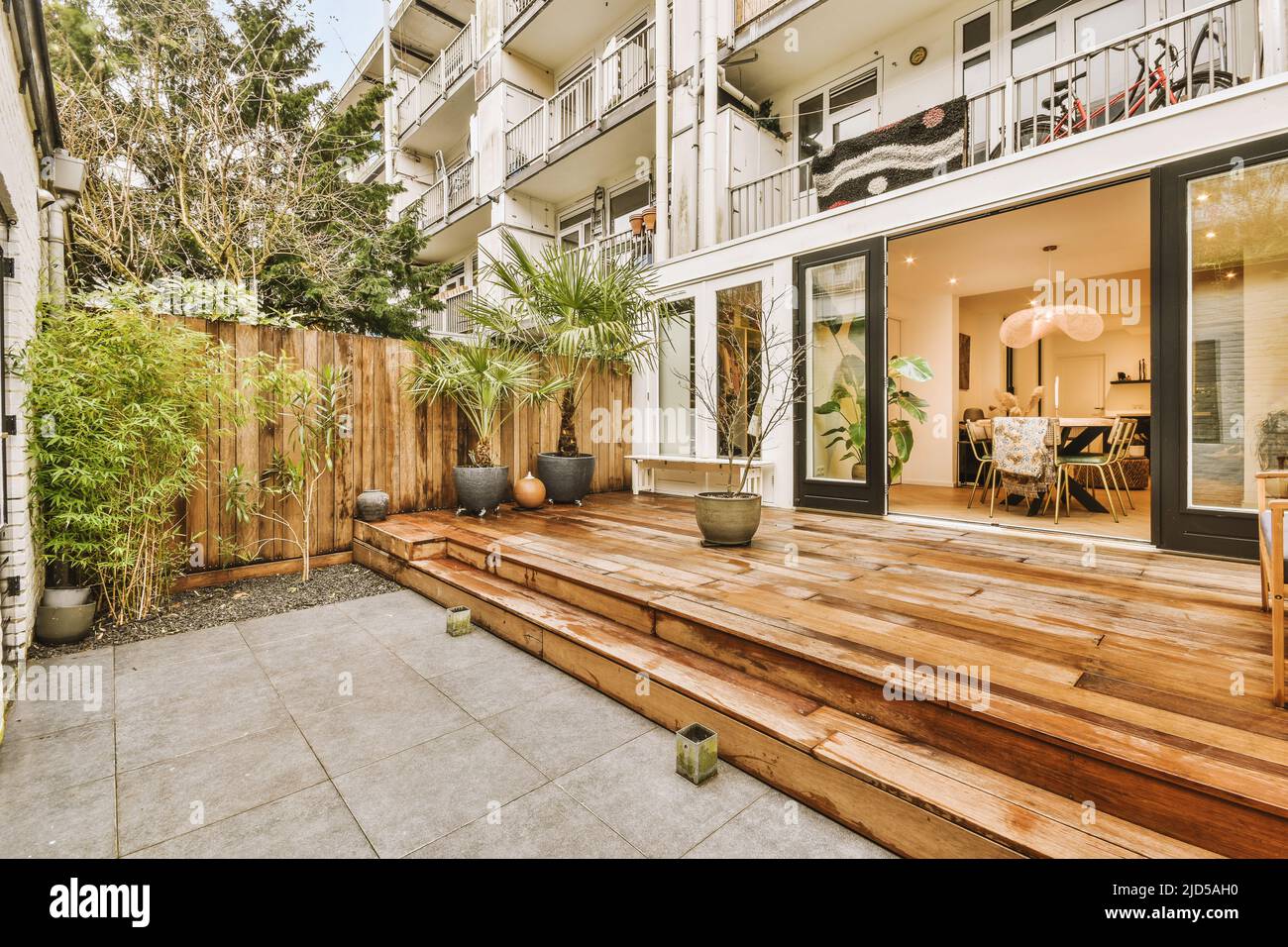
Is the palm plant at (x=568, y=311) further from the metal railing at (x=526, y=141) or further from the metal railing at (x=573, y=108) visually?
the metal railing at (x=526, y=141)

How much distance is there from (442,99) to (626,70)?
4.99 m

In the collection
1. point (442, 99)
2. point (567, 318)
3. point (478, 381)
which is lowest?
point (478, 381)

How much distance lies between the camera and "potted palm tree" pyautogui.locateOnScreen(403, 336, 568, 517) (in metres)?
4.51

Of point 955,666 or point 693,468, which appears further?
point 693,468

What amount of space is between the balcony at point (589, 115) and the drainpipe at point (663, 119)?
425 millimetres

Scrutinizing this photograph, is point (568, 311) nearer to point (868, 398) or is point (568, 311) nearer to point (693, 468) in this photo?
point (693, 468)

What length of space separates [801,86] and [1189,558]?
6315 millimetres

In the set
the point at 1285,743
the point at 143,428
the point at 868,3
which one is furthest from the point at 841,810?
the point at 868,3

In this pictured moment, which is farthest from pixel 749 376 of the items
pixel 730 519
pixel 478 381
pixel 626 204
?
pixel 626 204

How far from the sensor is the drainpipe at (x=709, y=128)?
589cm

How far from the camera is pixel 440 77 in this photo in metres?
11.5

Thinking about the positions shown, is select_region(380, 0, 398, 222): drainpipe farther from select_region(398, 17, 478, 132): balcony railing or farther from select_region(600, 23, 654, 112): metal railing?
select_region(600, 23, 654, 112): metal railing

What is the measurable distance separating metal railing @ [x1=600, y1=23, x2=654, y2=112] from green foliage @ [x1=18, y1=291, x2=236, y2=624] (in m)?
6.71
